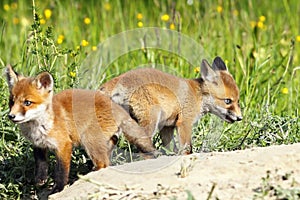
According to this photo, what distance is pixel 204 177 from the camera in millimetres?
4941

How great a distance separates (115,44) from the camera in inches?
358

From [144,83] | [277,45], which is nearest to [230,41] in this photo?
[277,45]

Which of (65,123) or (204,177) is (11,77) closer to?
(65,123)

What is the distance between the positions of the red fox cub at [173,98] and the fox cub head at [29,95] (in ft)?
1.97

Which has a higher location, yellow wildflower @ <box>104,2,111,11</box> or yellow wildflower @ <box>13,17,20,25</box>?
yellow wildflower @ <box>104,2,111,11</box>

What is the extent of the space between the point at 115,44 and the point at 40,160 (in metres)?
3.45

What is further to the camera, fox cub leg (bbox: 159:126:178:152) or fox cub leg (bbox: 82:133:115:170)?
fox cub leg (bbox: 159:126:178:152)

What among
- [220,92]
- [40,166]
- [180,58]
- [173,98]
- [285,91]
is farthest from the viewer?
[180,58]

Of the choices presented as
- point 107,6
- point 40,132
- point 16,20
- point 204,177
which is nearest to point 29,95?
point 40,132

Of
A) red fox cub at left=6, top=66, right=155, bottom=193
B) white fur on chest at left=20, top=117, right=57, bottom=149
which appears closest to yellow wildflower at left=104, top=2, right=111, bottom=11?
red fox cub at left=6, top=66, right=155, bottom=193

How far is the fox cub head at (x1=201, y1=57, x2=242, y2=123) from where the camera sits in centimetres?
663

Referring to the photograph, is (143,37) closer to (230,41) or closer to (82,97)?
(230,41)

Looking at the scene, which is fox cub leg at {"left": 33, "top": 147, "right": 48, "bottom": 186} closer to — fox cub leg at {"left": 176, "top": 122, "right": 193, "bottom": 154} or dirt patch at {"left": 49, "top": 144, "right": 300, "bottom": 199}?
dirt patch at {"left": 49, "top": 144, "right": 300, "bottom": 199}

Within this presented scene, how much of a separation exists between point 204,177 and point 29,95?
5.63ft
